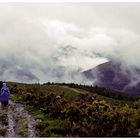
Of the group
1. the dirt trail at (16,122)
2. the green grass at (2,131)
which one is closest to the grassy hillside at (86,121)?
the dirt trail at (16,122)

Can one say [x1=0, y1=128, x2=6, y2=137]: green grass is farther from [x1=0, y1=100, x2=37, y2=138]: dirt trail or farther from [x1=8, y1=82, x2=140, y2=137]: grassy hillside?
[x1=8, y1=82, x2=140, y2=137]: grassy hillside

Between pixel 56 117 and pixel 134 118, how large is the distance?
20.8ft

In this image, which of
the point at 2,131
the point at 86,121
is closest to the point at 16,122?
the point at 2,131

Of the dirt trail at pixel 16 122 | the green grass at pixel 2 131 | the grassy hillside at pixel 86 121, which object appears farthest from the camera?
the dirt trail at pixel 16 122

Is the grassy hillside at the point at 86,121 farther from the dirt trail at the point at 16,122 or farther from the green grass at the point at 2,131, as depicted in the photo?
the green grass at the point at 2,131

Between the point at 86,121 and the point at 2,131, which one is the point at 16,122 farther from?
the point at 86,121

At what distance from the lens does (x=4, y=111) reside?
3050cm

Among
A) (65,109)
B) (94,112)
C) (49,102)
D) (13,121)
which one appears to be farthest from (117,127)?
(49,102)

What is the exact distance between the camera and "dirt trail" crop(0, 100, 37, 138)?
73.8ft

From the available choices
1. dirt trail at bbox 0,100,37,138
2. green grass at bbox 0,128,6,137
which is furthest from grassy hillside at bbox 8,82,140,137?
green grass at bbox 0,128,6,137

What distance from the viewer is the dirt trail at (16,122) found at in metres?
22.5

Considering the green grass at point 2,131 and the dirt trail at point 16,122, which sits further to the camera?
the dirt trail at point 16,122

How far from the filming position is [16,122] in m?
25.9

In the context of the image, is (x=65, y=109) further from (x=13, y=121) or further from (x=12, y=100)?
(x=12, y=100)
